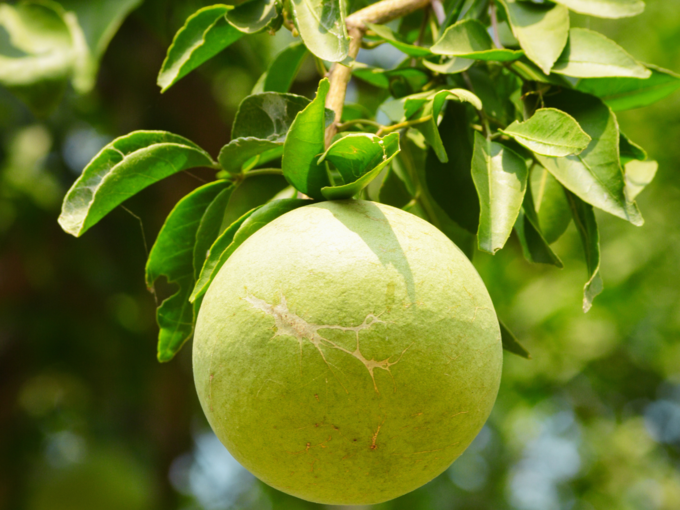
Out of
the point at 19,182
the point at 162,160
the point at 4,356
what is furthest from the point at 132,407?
the point at 162,160

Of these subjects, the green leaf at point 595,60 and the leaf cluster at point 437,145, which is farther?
the green leaf at point 595,60

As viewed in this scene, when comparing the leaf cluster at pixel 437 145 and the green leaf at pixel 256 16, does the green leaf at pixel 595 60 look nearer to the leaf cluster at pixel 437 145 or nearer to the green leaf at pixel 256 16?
the leaf cluster at pixel 437 145

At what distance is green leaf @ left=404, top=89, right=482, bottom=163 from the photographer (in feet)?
3.08

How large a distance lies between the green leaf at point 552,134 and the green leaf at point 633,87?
262 millimetres

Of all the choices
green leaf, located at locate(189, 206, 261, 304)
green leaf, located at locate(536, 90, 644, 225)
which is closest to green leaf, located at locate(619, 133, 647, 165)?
green leaf, located at locate(536, 90, 644, 225)

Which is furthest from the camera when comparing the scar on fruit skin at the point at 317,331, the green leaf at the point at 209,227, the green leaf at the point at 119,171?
the green leaf at the point at 209,227

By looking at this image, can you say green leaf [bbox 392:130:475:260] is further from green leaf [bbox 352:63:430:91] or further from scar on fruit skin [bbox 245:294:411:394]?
scar on fruit skin [bbox 245:294:411:394]

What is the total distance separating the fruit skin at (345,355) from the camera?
0.76 meters

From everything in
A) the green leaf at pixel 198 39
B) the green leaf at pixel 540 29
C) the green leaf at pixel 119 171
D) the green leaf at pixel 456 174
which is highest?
the green leaf at pixel 198 39

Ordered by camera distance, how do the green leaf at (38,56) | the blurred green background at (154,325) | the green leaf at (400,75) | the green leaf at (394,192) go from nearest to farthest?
the green leaf at (400,75) < the green leaf at (394,192) < the green leaf at (38,56) < the blurred green background at (154,325)

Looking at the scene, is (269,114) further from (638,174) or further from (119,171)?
(638,174)

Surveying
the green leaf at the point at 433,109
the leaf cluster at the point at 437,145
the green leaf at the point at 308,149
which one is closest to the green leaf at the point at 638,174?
the leaf cluster at the point at 437,145

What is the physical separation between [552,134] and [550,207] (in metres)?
0.40

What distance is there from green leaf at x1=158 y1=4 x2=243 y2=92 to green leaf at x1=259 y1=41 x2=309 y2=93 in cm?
21
